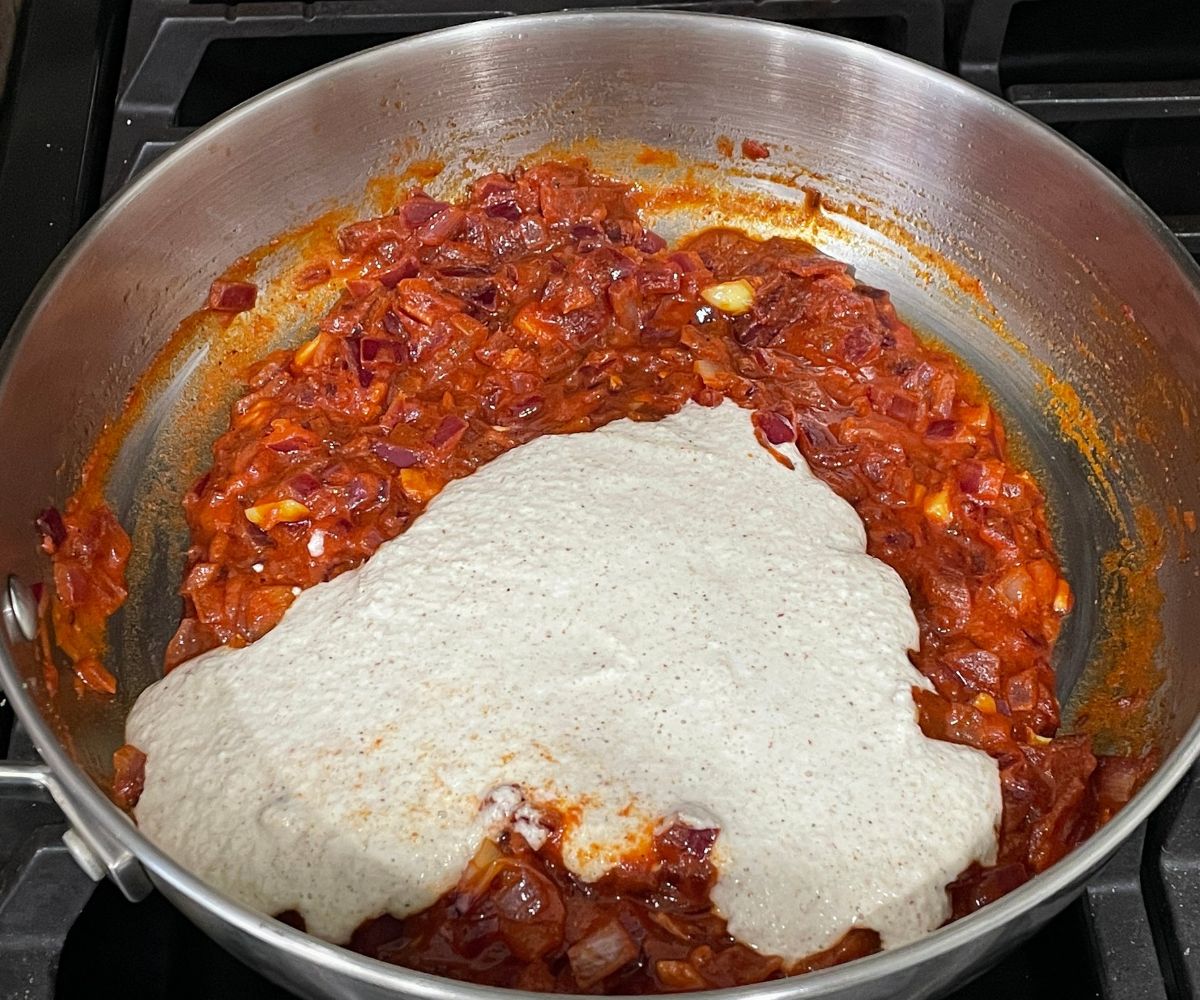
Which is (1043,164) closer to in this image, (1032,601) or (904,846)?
(1032,601)

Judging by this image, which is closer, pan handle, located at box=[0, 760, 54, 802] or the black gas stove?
pan handle, located at box=[0, 760, 54, 802]

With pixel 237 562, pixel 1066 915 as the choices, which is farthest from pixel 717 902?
pixel 237 562

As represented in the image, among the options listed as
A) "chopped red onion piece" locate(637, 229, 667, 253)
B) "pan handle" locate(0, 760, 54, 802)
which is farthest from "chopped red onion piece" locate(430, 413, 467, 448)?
"pan handle" locate(0, 760, 54, 802)

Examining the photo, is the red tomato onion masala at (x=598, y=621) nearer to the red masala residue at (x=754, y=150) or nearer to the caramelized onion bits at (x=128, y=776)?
the caramelized onion bits at (x=128, y=776)

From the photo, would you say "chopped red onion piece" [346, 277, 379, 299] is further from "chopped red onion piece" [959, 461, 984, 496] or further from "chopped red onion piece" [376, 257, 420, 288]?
"chopped red onion piece" [959, 461, 984, 496]

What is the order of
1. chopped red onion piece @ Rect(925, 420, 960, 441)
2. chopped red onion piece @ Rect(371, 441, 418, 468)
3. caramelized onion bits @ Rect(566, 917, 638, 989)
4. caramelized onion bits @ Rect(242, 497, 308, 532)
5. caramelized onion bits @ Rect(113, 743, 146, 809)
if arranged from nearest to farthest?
caramelized onion bits @ Rect(566, 917, 638, 989), caramelized onion bits @ Rect(113, 743, 146, 809), caramelized onion bits @ Rect(242, 497, 308, 532), chopped red onion piece @ Rect(371, 441, 418, 468), chopped red onion piece @ Rect(925, 420, 960, 441)

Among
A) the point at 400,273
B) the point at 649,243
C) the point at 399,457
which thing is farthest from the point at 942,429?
the point at 400,273
